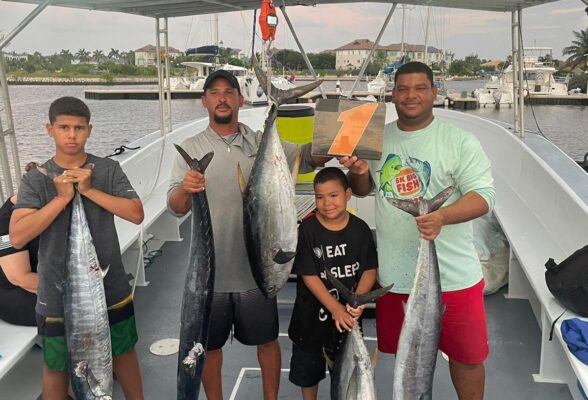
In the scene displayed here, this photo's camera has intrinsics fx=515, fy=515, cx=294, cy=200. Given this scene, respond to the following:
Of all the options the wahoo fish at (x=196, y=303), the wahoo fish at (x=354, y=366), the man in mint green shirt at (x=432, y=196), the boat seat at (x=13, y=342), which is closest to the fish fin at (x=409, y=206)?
the man in mint green shirt at (x=432, y=196)

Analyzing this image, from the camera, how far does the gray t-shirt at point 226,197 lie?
2.41 m

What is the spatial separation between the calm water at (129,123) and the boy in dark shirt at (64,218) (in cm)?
1193

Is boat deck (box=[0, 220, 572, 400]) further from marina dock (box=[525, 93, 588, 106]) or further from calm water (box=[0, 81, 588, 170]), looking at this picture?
marina dock (box=[525, 93, 588, 106])

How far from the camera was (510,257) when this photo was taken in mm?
3943

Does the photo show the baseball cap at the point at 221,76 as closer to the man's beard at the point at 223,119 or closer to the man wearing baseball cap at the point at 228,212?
the man wearing baseball cap at the point at 228,212

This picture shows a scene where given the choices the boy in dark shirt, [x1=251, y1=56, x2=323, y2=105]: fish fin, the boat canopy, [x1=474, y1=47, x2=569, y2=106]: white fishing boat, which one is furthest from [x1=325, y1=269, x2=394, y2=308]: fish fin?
[x1=474, y1=47, x2=569, y2=106]: white fishing boat

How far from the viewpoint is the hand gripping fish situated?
6.56ft

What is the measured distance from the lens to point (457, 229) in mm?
2232

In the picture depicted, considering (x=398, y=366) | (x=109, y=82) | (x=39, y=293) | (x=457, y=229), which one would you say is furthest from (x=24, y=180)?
(x=109, y=82)

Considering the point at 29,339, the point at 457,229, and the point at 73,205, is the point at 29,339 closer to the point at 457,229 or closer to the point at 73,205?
the point at 73,205

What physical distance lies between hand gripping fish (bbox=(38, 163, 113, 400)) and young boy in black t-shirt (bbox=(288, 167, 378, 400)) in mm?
854

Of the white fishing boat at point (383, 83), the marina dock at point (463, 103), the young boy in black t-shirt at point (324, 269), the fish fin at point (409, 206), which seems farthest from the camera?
the marina dock at point (463, 103)

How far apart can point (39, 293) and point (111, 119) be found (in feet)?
90.8

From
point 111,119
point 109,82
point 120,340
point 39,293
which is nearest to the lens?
point 39,293
